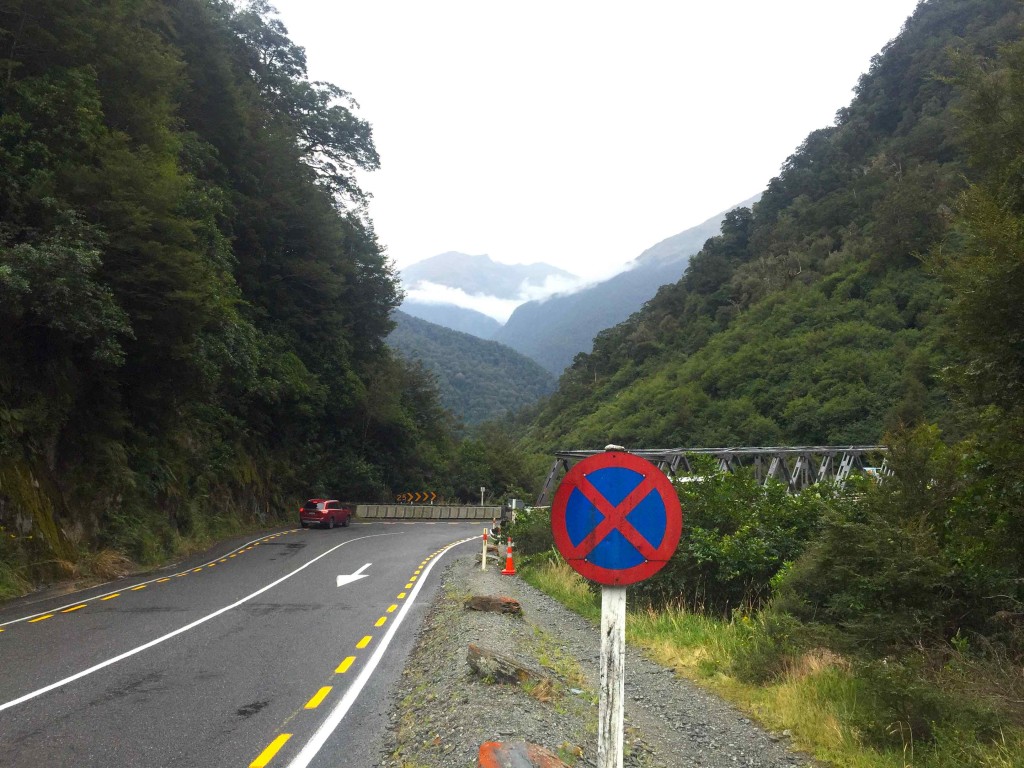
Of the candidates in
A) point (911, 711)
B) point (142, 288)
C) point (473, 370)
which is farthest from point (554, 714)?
point (473, 370)

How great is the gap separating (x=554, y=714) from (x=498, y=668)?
872 mm

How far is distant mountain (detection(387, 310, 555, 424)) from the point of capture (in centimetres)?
12462

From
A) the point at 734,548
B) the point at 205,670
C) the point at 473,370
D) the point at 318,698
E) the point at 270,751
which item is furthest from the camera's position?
the point at 473,370

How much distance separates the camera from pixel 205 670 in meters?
8.05

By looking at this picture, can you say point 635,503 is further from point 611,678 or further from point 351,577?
point 351,577

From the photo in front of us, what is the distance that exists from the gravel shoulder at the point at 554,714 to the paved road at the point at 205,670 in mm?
362

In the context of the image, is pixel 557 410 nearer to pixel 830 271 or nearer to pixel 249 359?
pixel 830 271

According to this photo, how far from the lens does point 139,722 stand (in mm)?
6184

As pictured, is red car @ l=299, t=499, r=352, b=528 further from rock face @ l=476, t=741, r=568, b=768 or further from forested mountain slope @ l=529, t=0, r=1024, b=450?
forested mountain slope @ l=529, t=0, r=1024, b=450

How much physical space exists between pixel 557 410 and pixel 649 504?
9604cm

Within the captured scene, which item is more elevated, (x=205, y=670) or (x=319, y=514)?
(x=205, y=670)

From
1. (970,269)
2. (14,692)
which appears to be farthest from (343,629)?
(970,269)

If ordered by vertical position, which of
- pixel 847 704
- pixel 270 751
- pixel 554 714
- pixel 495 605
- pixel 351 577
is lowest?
pixel 351 577

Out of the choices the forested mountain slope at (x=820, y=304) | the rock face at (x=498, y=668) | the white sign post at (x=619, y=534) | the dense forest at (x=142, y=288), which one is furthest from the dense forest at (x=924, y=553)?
the forested mountain slope at (x=820, y=304)
